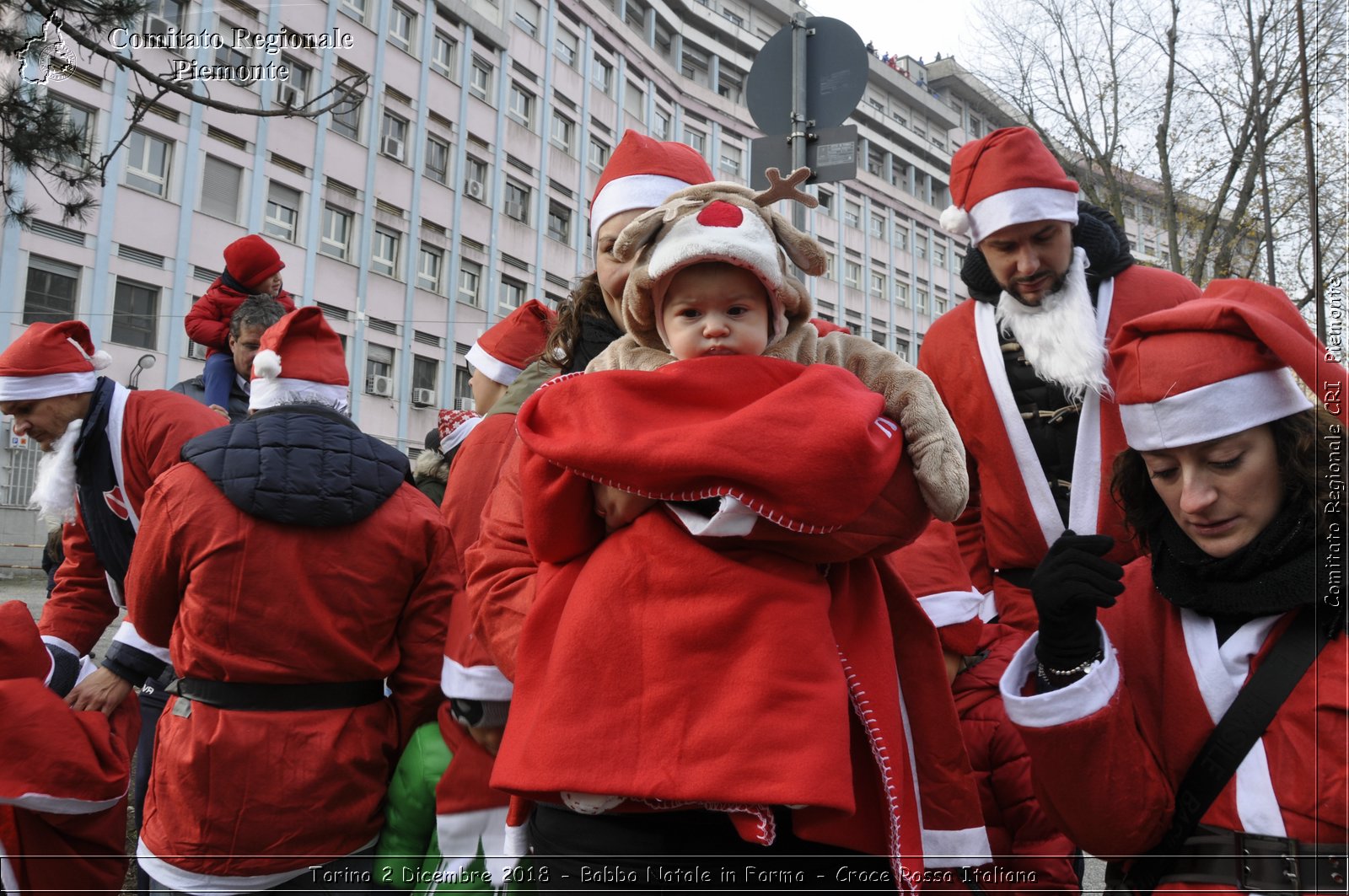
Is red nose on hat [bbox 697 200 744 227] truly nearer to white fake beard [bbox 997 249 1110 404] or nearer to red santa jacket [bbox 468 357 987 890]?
red santa jacket [bbox 468 357 987 890]

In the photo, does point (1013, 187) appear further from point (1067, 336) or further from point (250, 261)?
point (250, 261)

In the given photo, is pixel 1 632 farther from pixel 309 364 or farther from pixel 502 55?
pixel 502 55

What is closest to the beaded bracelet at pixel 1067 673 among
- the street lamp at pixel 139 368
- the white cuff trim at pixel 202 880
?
the white cuff trim at pixel 202 880

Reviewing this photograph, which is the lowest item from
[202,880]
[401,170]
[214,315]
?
[202,880]

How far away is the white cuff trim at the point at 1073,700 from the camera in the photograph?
1.83 metres

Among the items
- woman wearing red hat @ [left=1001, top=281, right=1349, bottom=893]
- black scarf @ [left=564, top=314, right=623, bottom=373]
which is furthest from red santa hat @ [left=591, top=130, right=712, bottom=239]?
woman wearing red hat @ [left=1001, top=281, right=1349, bottom=893]

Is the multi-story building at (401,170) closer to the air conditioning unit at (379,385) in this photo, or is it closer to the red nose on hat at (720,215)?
the air conditioning unit at (379,385)

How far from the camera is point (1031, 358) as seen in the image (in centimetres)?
283

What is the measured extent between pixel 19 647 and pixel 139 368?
2054 cm

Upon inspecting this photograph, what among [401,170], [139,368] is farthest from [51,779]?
[401,170]

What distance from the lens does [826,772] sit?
144 centimetres

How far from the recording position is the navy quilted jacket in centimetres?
264

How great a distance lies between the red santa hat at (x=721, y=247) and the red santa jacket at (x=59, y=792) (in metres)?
2.34

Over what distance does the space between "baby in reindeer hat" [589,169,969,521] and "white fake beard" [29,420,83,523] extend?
2.70 m
